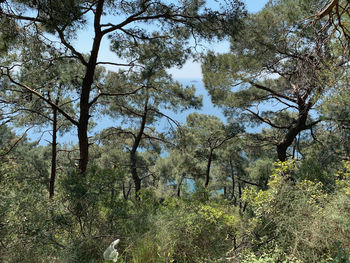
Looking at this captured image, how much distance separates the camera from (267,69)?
6.42 m

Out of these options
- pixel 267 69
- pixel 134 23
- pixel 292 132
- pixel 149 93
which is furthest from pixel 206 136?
pixel 134 23

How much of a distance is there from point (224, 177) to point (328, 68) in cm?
1428

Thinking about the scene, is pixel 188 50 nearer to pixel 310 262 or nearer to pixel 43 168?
pixel 310 262

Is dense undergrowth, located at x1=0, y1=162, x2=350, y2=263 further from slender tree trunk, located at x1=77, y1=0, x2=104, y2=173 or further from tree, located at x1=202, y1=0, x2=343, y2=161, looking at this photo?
tree, located at x1=202, y1=0, x2=343, y2=161

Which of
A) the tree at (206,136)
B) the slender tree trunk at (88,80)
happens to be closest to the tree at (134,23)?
the slender tree trunk at (88,80)

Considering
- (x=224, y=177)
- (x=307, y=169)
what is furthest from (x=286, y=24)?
(x=224, y=177)

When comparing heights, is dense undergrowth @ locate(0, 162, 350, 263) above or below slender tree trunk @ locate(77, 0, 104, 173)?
below

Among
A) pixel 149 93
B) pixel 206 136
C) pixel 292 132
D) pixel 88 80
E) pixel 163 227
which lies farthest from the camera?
pixel 206 136

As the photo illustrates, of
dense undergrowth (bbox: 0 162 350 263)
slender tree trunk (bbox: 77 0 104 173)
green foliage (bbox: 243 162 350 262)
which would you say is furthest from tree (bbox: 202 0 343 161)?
dense undergrowth (bbox: 0 162 350 263)

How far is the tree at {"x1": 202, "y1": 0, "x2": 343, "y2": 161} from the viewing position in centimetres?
555

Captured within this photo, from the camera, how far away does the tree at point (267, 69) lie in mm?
5547

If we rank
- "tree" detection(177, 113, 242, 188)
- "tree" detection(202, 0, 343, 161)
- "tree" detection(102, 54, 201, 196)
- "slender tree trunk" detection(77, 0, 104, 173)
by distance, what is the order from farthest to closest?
"tree" detection(177, 113, 242, 188)
"tree" detection(202, 0, 343, 161)
"tree" detection(102, 54, 201, 196)
"slender tree trunk" detection(77, 0, 104, 173)

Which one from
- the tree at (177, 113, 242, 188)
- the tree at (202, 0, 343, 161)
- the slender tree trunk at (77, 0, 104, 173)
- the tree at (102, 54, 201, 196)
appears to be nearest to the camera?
the slender tree trunk at (77, 0, 104, 173)

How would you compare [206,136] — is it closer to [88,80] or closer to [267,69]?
[267,69]
